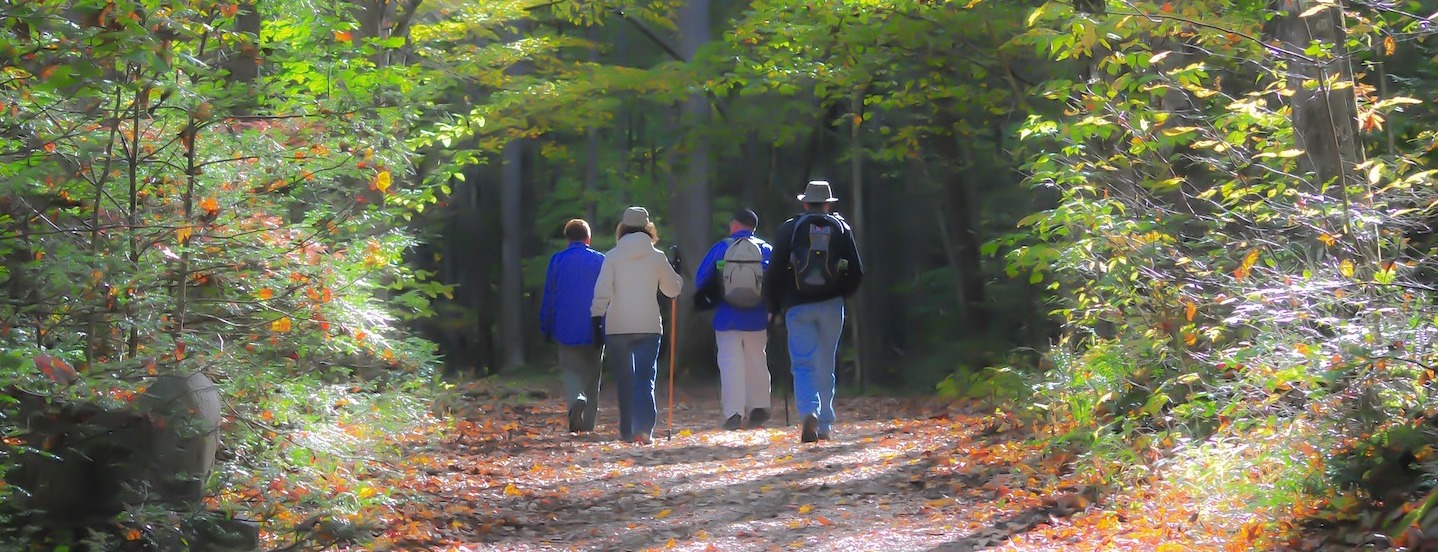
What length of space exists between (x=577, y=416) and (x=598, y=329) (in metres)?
1.06

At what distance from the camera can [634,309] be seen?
1188 cm

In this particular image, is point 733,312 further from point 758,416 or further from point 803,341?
point 803,341

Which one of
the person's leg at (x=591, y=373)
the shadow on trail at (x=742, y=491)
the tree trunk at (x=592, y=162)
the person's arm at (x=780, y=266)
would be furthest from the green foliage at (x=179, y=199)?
the tree trunk at (x=592, y=162)

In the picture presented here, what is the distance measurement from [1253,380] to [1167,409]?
2.38m

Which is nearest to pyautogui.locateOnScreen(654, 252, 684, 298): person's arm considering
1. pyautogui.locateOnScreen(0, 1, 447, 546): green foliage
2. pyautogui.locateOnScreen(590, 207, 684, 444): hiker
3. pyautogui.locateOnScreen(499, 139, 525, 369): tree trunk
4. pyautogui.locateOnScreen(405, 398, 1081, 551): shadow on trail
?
pyautogui.locateOnScreen(590, 207, 684, 444): hiker

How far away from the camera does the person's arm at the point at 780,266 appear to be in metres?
11.5

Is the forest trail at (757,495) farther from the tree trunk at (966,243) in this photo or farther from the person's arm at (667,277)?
the tree trunk at (966,243)

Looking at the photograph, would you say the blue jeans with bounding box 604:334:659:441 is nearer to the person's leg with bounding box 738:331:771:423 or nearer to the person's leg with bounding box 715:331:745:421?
the person's leg with bounding box 715:331:745:421

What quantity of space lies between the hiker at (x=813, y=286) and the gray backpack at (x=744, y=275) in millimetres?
871

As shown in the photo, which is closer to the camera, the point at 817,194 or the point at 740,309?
the point at 817,194

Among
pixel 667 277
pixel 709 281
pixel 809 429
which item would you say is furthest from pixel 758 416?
pixel 667 277

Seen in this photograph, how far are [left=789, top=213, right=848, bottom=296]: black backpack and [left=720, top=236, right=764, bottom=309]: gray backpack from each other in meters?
1.19

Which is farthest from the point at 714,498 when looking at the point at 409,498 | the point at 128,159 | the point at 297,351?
the point at 128,159

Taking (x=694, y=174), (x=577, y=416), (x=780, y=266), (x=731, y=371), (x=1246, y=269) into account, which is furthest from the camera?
(x=694, y=174)
